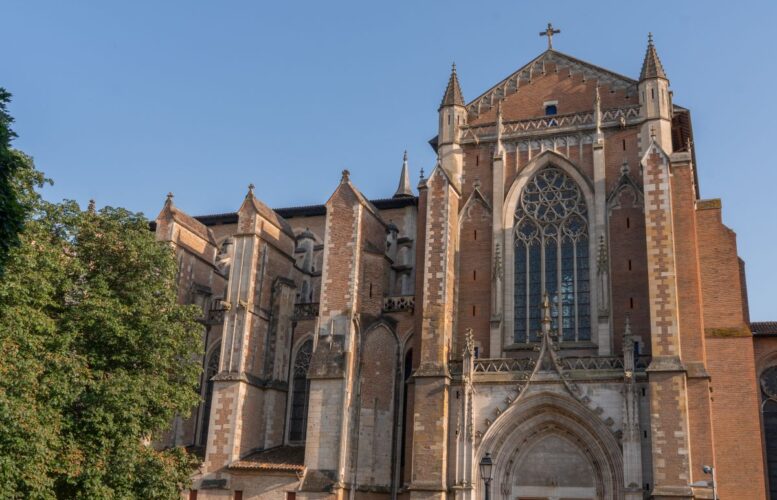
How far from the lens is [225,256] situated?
140 ft

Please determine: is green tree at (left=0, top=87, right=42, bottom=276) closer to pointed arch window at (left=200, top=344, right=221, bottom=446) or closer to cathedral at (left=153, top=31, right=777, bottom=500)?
cathedral at (left=153, top=31, right=777, bottom=500)

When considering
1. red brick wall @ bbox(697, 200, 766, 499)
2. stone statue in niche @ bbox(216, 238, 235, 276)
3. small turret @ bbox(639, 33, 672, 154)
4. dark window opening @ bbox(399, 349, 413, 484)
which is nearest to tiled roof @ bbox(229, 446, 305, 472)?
dark window opening @ bbox(399, 349, 413, 484)

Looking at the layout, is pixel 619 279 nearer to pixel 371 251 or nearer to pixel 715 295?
pixel 715 295

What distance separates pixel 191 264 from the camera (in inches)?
1510

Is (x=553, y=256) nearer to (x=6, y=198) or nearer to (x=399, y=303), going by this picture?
(x=399, y=303)

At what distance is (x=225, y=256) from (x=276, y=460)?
1411 centimetres

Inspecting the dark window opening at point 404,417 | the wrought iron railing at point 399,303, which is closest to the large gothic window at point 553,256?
the wrought iron railing at point 399,303

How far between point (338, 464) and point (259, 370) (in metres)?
6.23

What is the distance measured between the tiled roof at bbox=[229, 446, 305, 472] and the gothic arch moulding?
8.74m

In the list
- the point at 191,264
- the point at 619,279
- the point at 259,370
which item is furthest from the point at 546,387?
the point at 191,264

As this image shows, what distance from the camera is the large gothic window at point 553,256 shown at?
2992cm

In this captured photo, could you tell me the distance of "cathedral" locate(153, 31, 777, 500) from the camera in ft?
88.7

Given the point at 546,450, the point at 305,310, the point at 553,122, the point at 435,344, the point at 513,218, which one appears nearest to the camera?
the point at 546,450

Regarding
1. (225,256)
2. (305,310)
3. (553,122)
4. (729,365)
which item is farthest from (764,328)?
(225,256)
